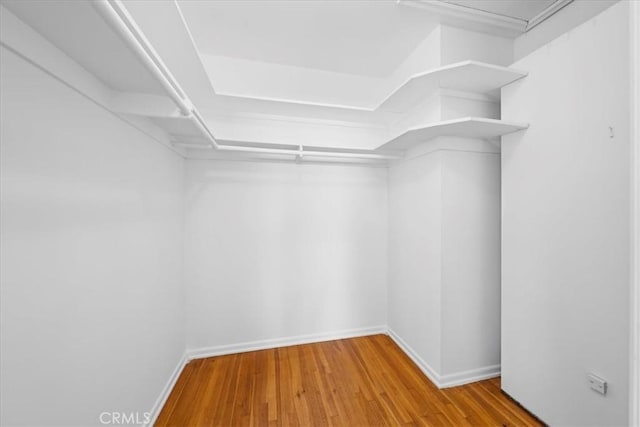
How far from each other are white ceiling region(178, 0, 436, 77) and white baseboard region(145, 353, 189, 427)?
2.71 meters

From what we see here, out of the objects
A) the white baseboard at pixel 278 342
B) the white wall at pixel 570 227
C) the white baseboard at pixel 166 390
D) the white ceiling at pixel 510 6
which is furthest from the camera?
the white baseboard at pixel 278 342

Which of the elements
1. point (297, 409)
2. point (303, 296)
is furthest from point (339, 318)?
point (297, 409)

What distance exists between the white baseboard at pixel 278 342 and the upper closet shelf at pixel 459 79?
2.32 metres

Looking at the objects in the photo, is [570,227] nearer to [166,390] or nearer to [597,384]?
[597,384]

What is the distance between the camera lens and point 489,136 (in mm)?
Answer: 1840

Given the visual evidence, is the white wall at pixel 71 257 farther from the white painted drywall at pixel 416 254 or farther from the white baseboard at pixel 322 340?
the white painted drywall at pixel 416 254

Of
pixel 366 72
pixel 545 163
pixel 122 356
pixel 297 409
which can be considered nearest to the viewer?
pixel 122 356

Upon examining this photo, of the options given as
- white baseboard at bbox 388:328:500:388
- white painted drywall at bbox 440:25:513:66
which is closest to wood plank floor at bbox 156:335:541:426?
white baseboard at bbox 388:328:500:388

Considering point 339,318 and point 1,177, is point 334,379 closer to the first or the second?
point 339,318

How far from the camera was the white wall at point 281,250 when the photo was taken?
7.41 ft

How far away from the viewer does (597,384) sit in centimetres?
126

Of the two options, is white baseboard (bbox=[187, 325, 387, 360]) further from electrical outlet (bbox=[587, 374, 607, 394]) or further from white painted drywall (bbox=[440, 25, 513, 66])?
white painted drywall (bbox=[440, 25, 513, 66])

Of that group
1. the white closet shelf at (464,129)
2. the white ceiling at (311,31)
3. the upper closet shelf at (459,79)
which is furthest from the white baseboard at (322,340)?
the white ceiling at (311,31)

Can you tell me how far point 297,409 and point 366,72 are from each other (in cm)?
295
